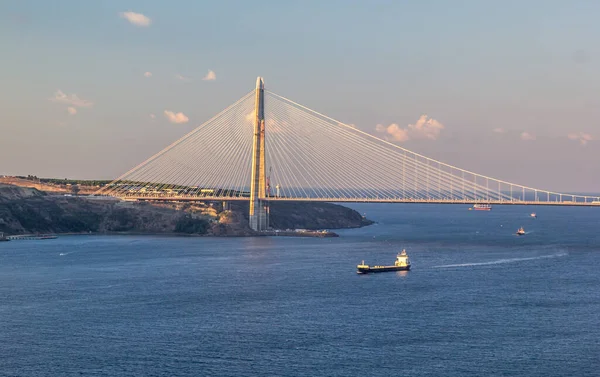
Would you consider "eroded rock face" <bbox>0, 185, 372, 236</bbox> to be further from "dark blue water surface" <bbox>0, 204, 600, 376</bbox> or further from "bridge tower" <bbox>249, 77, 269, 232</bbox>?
"dark blue water surface" <bbox>0, 204, 600, 376</bbox>

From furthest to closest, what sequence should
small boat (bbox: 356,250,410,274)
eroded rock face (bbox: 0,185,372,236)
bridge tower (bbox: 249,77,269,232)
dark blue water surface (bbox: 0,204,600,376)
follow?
eroded rock face (bbox: 0,185,372,236) < bridge tower (bbox: 249,77,269,232) < small boat (bbox: 356,250,410,274) < dark blue water surface (bbox: 0,204,600,376)

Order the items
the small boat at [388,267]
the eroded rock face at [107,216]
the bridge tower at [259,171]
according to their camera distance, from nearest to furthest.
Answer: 1. the small boat at [388,267]
2. the bridge tower at [259,171]
3. the eroded rock face at [107,216]

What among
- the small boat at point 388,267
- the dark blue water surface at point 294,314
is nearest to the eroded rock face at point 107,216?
the dark blue water surface at point 294,314

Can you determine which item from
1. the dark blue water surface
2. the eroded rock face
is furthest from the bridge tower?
the dark blue water surface

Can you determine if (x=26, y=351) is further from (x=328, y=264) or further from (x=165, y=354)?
(x=328, y=264)

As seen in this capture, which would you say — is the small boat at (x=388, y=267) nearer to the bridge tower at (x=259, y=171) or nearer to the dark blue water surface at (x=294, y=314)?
the dark blue water surface at (x=294, y=314)

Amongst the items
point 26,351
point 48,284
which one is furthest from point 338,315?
point 48,284

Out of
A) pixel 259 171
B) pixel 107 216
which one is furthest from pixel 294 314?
pixel 107 216
